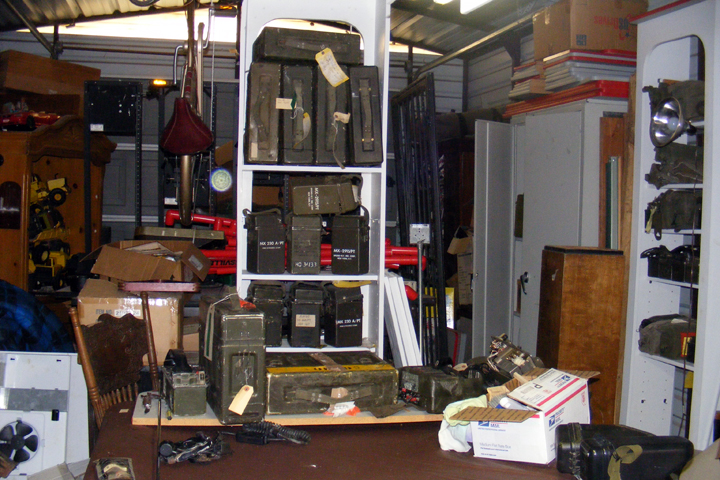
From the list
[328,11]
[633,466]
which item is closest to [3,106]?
[328,11]

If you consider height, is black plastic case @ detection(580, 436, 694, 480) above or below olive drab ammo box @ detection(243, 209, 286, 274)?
below

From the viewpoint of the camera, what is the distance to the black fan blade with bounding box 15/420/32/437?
2.83m

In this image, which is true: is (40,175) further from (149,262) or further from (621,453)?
(621,453)

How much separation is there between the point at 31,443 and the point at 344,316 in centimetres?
160

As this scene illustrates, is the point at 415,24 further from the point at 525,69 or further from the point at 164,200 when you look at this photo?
the point at 164,200

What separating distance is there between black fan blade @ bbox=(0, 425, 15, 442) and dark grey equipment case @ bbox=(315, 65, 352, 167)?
1936mm

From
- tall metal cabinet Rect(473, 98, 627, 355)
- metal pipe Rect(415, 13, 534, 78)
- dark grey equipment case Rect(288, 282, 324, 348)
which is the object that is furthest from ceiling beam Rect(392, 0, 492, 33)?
dark grey equipment case Rect(288, 282, 324, 348)

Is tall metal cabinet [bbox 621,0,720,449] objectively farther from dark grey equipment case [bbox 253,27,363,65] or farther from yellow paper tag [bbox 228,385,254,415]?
yellow paper tag [bbox 228,385,254,415]

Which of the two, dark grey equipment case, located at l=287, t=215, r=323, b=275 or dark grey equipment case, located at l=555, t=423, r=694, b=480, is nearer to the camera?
dark grey equipment case, located at l=555, t=423, r=694, b=480

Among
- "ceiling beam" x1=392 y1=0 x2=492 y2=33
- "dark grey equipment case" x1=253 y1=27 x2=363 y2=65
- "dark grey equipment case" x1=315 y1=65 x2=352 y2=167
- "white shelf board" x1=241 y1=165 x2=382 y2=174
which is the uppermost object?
"ceiling beam" x1=392 y1=0 x2=492 y2=33

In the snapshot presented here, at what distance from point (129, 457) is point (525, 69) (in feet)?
11.2

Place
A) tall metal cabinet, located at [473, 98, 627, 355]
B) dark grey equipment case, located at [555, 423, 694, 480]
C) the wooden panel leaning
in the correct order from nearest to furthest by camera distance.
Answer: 1. dark grey equipment case, located at [555, 423, 694, 480]
2. the wooden panel leaning
3. tall metal cabinet, located at [473, 98, 627, 355]

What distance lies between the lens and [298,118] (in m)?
2.86

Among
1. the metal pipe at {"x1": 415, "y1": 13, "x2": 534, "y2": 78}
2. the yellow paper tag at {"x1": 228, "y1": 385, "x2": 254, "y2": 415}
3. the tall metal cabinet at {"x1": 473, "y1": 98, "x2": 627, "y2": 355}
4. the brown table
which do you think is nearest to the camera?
the brown table
